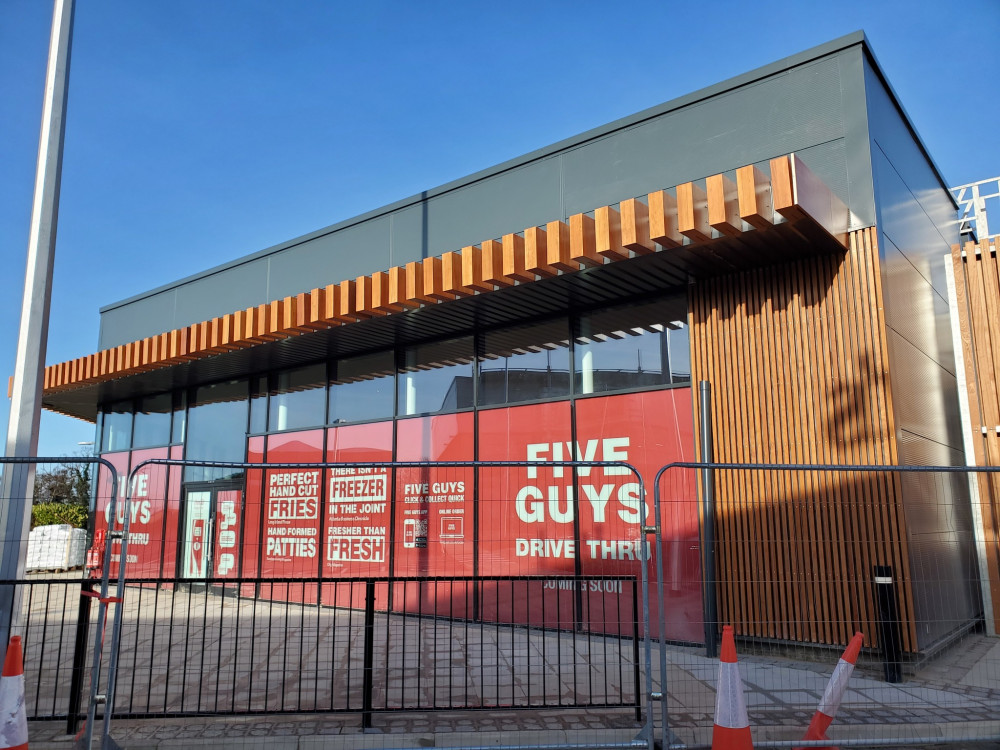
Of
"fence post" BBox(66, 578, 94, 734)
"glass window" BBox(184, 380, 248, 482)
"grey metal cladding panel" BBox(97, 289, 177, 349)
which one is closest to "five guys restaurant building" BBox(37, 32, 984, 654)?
"fence post" BBox(66, 578, 94, 734)

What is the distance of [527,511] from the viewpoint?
9.95 metres

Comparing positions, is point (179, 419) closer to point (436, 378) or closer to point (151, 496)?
point (151, 496)

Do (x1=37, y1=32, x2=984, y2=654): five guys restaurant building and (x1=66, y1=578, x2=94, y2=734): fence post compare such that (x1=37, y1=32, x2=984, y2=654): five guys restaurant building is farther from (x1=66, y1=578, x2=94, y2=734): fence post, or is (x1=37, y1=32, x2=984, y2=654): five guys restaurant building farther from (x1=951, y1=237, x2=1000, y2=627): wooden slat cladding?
(x1=66, y1=578, x2=94, y2=734): fence post

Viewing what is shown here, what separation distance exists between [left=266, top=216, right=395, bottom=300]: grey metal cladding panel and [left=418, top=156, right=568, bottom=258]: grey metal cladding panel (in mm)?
823

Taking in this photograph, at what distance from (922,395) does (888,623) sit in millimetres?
3575

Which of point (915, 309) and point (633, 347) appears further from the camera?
point (633, 347)

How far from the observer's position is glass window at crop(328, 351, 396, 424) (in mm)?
12242

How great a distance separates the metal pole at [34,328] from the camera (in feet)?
18.3

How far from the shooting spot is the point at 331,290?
10703mm

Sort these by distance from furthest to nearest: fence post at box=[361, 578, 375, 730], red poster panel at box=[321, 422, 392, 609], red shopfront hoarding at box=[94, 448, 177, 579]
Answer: red poster panel at box=[321, 422, 392, 609] → red shopfront hoarding at box=[94, 448, 177, 579] → fence post at box=[361, 578, 375, 730]

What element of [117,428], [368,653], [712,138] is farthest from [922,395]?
[117,428]

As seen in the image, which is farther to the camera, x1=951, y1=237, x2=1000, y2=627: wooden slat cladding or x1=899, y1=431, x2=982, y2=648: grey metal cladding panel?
x1=951, y1=237, x2=1000, y2=627: wooden slat cladding

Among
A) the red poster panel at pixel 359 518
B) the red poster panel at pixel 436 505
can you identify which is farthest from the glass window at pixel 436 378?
the red poster panel at pixel 359 518

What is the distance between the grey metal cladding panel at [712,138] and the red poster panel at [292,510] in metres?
5.76
